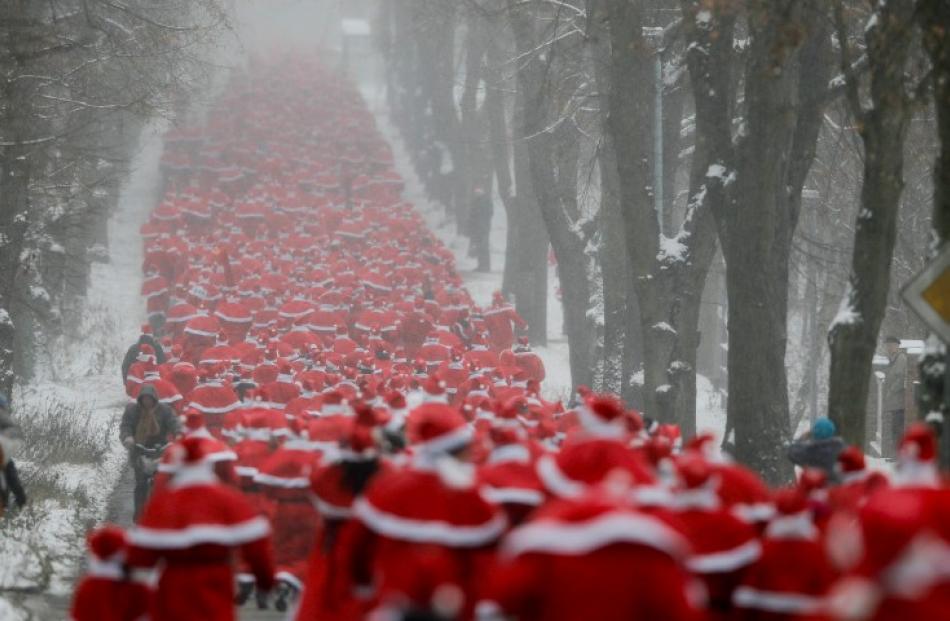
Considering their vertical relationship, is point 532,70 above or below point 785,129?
above

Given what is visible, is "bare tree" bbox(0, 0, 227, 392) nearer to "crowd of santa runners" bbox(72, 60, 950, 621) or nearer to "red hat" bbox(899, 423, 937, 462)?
"crowd of santa runners" bbox(72, 60, 950, 621)

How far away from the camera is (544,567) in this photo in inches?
217

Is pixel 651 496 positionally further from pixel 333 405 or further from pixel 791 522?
pixel 333 405

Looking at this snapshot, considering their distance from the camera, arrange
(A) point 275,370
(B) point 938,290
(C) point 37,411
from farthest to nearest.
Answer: (C) point 37,411 → (A) point 275,370 → (B) point 938,290

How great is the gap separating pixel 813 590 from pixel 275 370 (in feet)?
46.7

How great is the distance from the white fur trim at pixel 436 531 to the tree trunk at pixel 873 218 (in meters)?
6.53

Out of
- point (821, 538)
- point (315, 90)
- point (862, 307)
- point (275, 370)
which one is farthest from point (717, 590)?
point (315, 90)

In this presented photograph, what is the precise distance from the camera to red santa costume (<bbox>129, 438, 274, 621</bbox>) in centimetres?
780

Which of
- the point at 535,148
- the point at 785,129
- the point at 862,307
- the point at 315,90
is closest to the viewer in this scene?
the point at 862,307

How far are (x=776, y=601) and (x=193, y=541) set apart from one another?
277cm

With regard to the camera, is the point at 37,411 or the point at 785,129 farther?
the point at 37,411

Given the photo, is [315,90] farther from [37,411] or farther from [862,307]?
[862,307]

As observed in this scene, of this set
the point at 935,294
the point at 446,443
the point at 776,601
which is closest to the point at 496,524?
the point at 446,443

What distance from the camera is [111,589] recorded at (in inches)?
311
